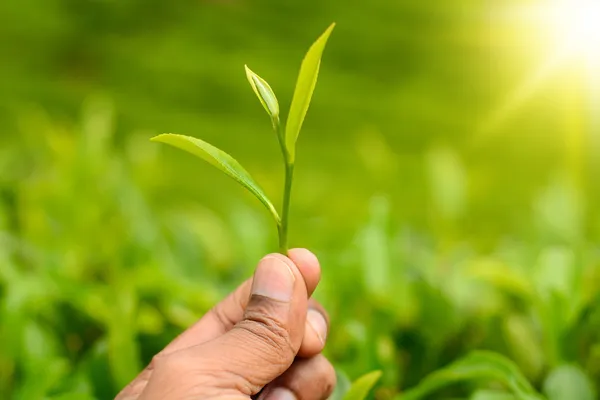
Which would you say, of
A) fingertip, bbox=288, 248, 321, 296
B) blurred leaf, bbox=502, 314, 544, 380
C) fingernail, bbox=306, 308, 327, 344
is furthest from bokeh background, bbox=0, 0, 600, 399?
fingertip, bbox=288, 248, 321, 296

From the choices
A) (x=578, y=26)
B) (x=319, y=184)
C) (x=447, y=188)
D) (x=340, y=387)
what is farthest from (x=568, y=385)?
(x=578, y=26)

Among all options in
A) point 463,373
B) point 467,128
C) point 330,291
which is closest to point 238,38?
point 467,128

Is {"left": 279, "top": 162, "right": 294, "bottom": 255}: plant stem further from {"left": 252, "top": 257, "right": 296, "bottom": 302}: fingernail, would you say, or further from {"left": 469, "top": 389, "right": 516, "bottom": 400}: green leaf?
{"left": 469, "top": 389, "right": 516, "bottom": 400}: green leaf

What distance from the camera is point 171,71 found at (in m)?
4.62

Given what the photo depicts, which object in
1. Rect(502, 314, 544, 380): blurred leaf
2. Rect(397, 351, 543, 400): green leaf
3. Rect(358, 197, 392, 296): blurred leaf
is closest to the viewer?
Rect(397, 351, 543, 400): green leaf

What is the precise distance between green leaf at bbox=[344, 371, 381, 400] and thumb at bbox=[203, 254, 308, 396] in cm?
13

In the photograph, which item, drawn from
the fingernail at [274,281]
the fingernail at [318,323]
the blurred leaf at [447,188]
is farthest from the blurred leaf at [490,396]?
the blurred leaf at [447,188]

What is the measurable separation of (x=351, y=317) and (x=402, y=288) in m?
0.11

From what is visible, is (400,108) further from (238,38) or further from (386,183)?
(386,183)

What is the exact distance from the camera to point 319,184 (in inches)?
105

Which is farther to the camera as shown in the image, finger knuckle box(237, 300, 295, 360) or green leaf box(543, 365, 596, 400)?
green leaf box(543, 365, 596, 400)

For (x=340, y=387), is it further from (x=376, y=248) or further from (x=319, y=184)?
(x=319, y=184)

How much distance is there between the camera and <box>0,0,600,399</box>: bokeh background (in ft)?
4.55

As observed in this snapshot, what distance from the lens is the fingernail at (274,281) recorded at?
2.92 ft
